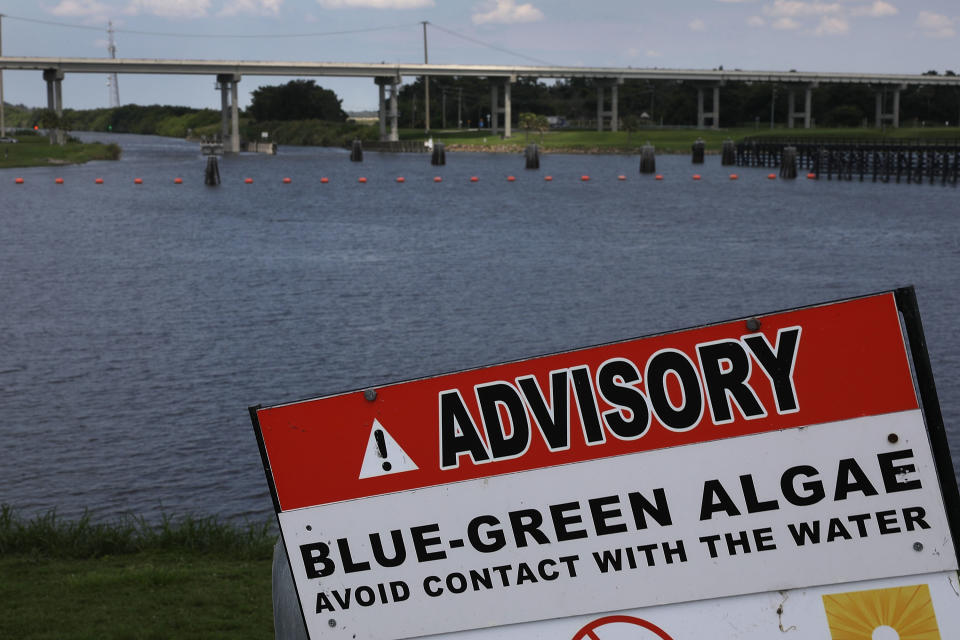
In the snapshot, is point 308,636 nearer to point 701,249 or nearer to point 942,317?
point 942,317

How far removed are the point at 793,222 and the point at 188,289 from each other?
3646cm

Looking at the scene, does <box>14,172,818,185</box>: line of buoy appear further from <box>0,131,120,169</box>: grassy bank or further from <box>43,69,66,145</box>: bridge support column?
<box>43,69,66,145</box>: bridge support column

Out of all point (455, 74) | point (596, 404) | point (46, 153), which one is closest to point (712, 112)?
point (455, 74)

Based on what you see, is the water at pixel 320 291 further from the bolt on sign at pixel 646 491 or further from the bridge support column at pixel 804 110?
the bridge support column at pixel 804 110

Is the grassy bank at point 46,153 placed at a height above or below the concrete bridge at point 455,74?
below

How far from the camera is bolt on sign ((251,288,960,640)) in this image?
10.6 feet

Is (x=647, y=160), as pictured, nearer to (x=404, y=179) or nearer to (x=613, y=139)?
(x=404, y=179)

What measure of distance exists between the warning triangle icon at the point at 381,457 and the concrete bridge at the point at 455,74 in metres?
147

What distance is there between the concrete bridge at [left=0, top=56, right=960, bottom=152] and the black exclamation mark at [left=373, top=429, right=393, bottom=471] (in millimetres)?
147106

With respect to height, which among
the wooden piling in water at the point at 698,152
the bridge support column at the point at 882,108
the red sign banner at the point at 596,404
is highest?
the bridge support column at the point at 882,108

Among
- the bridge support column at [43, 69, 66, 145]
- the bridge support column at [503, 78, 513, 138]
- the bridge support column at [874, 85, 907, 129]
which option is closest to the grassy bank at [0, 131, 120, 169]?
the bridge support column at [43, 69, 66, 145]

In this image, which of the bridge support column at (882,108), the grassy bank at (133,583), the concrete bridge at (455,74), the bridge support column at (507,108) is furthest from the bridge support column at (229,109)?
the grassy bank at (133,583)

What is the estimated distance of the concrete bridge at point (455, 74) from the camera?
144750 mm

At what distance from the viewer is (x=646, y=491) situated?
345cm
